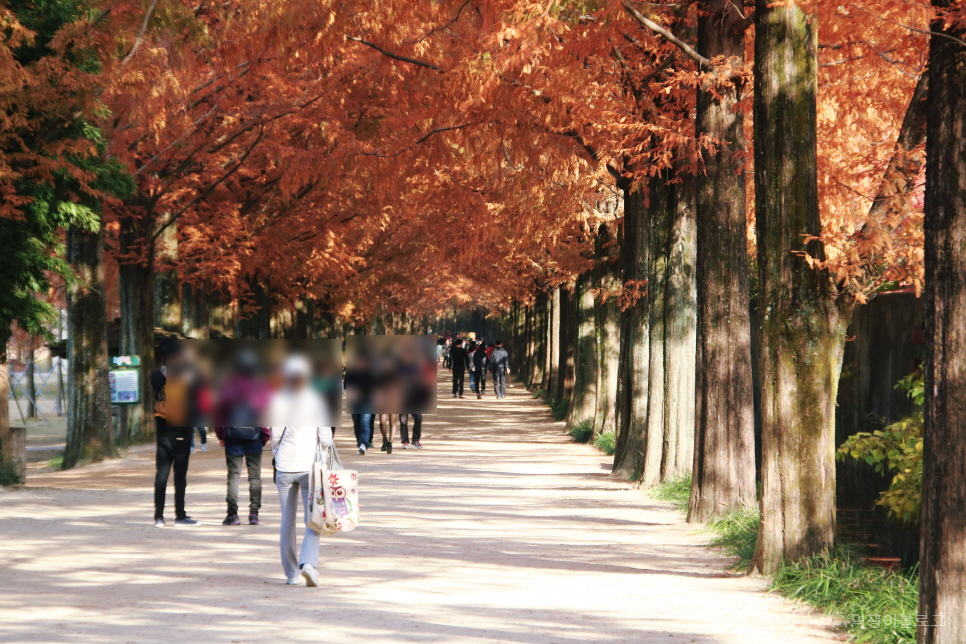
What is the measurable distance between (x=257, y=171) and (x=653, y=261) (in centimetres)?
1386

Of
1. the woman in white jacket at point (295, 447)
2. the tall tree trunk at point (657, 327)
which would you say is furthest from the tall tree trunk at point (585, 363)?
the woman in white jacket at point (295, 447)

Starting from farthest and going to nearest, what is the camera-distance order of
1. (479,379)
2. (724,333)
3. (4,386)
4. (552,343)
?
(479,379)
(552,343)
(4,386)
(724,333)

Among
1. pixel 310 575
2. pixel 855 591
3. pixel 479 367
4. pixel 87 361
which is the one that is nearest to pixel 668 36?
pixel 855 591

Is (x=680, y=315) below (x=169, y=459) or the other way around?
the other way around

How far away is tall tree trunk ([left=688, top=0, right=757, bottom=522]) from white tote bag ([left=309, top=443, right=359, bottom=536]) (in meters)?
4.85

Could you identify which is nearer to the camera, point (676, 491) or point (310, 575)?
point (310, 575)

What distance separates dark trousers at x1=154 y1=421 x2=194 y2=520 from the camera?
12484 millimetres

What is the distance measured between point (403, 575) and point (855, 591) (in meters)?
3.60

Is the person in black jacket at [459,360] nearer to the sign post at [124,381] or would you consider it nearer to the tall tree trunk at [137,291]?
the tall tree trunk at [137,291]

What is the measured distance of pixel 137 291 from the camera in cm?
2378

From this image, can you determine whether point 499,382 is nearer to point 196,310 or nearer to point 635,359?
point 196,310

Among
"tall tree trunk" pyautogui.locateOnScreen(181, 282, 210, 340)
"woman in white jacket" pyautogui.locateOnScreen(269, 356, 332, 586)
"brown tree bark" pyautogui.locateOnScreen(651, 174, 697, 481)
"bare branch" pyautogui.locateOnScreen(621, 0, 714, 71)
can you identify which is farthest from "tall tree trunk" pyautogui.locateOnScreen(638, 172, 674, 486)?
"tall tree trunk" pyautogui.locateOnScreen(181, 282, 210, 340)

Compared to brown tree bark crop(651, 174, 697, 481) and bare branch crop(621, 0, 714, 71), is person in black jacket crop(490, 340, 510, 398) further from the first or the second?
bare branch crop(621, 0, 714, 71)

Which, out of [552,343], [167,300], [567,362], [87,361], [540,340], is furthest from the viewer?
[540,340]
